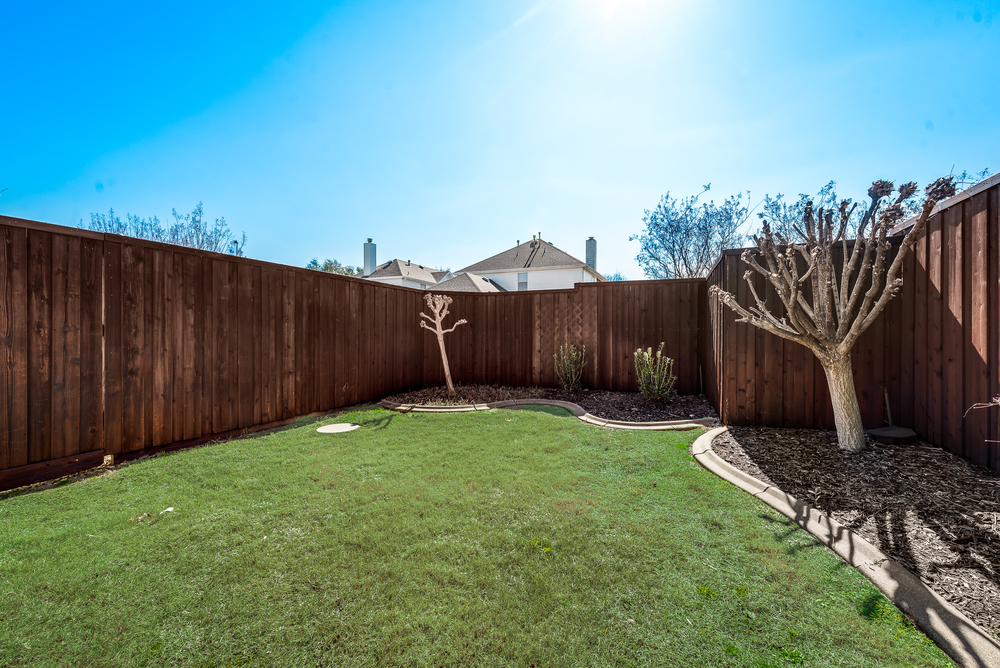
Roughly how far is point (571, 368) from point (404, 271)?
646 inches

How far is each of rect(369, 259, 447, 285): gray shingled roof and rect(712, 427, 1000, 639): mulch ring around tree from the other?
19.2 metres

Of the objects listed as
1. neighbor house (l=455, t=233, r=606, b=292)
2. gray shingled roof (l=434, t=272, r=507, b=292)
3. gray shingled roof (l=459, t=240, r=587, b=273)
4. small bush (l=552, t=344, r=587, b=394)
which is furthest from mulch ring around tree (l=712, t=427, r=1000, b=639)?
gray shingled roof (l=434, t=272, r=507, b=292)

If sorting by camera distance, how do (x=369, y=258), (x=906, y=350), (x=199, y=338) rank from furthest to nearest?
(x=369, y=258)
(x=199, y=338)
(x=906, y=350)

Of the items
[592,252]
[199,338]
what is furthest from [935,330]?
[592,252]

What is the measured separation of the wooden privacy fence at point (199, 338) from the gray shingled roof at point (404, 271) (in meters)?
14.7

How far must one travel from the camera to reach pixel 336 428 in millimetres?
4145

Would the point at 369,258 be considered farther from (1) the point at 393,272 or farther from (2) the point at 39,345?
(2) the point at 39,345

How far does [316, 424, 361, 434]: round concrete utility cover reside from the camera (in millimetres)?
4016

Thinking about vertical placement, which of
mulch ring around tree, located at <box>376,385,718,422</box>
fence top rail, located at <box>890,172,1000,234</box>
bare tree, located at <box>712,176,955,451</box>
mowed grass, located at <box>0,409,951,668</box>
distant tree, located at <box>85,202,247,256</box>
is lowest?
mowed grass, located at <box>0,409,951,668</box>

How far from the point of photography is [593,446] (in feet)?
11.6

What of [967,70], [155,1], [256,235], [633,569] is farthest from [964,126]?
[256,235]

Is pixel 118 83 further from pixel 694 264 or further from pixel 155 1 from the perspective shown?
pixel 694 264

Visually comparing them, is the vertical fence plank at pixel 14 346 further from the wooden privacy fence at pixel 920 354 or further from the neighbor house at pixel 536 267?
the neighbor house at pixel 536 267

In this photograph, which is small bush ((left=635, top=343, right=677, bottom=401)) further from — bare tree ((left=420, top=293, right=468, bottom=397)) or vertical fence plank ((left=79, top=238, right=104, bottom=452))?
vertical fence plank ((left=79, top=238, right=104, bottom=452))
